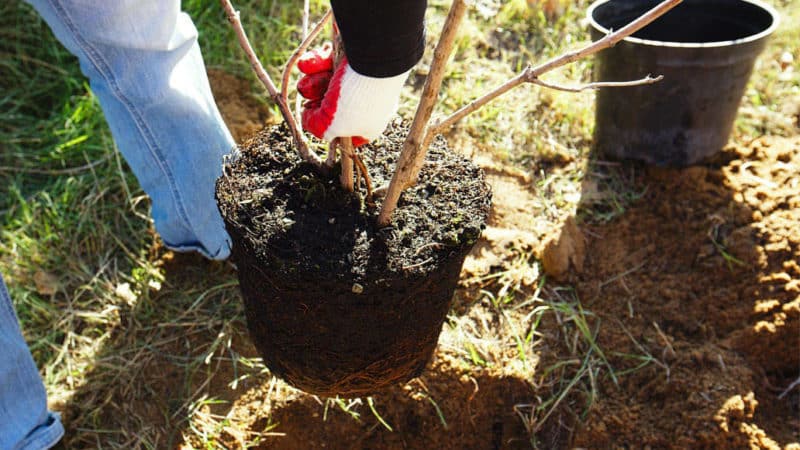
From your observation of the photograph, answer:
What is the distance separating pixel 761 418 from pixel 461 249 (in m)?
1.08

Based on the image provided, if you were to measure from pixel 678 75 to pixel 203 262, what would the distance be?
1.50m

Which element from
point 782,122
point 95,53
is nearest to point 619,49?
point 782,122

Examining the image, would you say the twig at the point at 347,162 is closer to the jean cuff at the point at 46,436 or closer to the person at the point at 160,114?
the person at the point at 160,114

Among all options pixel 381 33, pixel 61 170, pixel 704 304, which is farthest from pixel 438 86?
pixel 61 170

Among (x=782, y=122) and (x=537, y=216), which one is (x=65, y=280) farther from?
(x=782, y=122)

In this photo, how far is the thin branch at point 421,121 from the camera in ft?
3.78

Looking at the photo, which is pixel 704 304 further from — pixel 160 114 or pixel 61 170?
pixel 61 170

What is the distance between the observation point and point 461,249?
1365 millimetres

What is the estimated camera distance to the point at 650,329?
2039mm

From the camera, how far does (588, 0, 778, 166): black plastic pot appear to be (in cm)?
219

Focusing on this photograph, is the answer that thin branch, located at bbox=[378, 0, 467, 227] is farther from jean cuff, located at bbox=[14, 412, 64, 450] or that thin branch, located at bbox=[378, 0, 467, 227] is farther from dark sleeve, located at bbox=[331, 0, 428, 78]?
jean cuff, located at bbox=[14, 412, 64, 450]

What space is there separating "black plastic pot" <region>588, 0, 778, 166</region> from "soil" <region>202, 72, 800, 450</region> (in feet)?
0.35

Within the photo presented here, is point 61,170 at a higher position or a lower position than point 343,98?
lower

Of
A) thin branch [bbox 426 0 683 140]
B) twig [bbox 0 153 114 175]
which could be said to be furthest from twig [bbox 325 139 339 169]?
twig [bbox 0 153 114 175]
